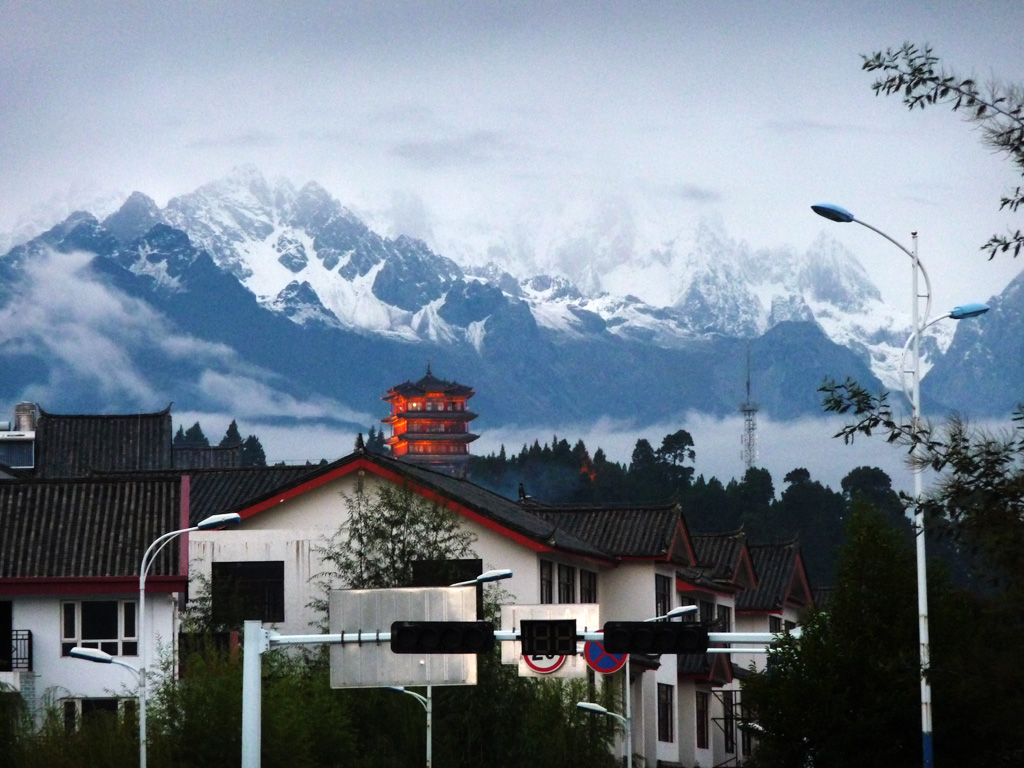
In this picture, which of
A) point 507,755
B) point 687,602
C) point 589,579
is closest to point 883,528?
point 507,755

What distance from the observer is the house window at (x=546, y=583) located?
1944 inches

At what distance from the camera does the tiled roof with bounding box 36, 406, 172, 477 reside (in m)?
83.2

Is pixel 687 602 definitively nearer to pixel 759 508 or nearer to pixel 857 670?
pixel 857 670

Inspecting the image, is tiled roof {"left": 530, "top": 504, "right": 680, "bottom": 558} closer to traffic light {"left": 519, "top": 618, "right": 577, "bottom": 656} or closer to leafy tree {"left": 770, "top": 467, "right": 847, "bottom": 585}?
traffic light {"left": 519, "top": 618, "right": 577, "bottom": 656}

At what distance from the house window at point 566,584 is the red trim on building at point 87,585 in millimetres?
11090

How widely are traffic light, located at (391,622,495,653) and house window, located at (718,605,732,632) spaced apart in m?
40.3

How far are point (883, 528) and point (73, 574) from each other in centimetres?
2067

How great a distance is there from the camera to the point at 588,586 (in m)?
53.8

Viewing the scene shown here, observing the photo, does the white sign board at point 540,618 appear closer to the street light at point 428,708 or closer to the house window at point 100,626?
the street light at point 428,708

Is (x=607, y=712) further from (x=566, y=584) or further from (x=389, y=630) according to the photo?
(x=389, y=630)

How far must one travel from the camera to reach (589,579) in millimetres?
53969

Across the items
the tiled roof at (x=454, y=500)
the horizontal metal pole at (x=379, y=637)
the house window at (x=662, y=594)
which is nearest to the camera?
the horizontal metal pole at (x=379, y=637)

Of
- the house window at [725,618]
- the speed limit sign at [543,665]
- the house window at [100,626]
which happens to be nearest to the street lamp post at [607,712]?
the house window at [100,626]

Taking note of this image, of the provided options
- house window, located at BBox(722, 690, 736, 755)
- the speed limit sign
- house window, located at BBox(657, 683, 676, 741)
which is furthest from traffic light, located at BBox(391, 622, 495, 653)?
house window, located at BBox(722, 690, 736, 755)
